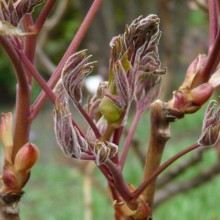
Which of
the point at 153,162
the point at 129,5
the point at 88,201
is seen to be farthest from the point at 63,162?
the point at 153,162

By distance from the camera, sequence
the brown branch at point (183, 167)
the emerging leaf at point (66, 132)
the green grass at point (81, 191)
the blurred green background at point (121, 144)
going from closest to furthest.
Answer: the emerging leaf at point (66, 132) → the brown branch at point (183, 167) → the blurred green background at point (121, 144) → the green grass at point (81, 191)

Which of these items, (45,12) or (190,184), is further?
(190,184)

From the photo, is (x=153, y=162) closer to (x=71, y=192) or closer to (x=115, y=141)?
(x=115, y=141)

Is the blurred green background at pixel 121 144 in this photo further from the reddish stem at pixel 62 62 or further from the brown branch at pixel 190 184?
the reddish stem at pixel 62 62

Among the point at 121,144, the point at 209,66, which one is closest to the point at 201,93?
the point at 209,66

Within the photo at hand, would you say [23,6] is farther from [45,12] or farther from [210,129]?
[210,129]

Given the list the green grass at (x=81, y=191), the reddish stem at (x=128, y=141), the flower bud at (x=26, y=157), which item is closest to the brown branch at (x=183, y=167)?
the reddish stem at (x=128, y=141)

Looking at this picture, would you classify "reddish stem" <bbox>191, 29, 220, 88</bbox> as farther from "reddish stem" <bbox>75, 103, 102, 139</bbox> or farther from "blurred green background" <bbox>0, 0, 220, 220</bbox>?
"blurred green background" <bbox>0, 0, 220, 220</bbox>
